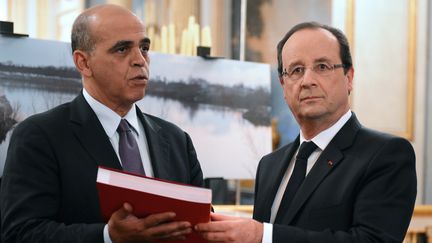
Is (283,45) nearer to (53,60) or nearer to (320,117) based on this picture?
(320,117)

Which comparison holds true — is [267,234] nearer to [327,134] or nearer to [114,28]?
[327,134]

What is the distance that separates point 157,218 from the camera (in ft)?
6.49

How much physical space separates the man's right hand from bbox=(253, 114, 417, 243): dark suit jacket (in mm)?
371

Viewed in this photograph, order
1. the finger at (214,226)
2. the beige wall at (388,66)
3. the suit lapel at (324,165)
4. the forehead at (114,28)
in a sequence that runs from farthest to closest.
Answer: the beige wall at (388,66), the forehead at (114,28), the suit lapel at (324,165), the finger at (214,226)

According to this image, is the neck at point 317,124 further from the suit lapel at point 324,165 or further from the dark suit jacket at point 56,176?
the dark suit jacket at point 56,176

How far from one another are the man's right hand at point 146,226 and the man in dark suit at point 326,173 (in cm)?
11

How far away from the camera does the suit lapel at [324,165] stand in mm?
2322

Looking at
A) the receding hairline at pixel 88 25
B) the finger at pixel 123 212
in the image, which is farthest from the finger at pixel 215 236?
the receding hairline at pixel 88 25

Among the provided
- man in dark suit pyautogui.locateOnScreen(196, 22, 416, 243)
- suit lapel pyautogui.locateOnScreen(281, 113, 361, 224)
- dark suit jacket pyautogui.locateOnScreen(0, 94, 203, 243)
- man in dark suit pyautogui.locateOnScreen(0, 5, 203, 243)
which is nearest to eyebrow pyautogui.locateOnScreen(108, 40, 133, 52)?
man in dark suit pyautogui.locateOnScreen(0, 5, 203, 243)

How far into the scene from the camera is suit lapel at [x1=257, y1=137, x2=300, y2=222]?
2.52 metres

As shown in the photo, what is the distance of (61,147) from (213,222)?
24.4 inches

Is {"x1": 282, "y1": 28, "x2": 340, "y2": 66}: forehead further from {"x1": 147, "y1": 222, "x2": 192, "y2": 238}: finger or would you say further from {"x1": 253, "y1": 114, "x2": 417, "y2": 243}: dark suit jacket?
{"x1": 147, "y1": 222, "x2": 192, "y2": 238}: finger

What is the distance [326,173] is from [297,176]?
133mm

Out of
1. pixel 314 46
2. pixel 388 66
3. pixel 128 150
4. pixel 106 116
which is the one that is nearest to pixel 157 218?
pixel 128 150
